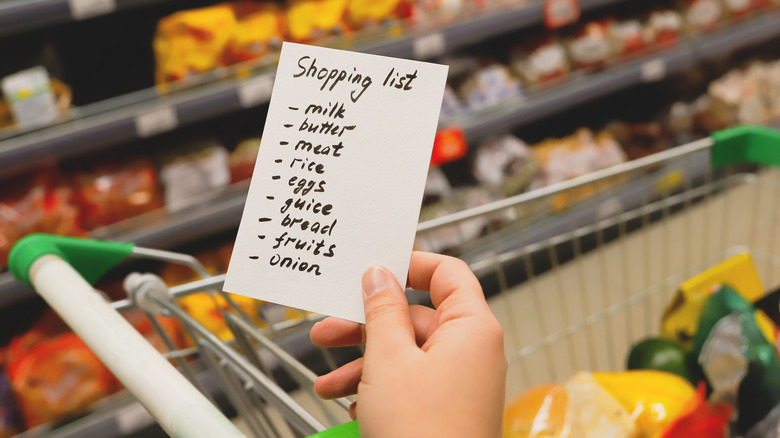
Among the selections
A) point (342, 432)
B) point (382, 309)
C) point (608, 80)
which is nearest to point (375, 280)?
point (382, 309)

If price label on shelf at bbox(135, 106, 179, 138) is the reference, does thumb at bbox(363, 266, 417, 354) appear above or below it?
below

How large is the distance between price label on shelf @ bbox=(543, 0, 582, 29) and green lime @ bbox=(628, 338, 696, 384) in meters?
1.52

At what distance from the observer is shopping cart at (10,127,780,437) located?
2.10ft

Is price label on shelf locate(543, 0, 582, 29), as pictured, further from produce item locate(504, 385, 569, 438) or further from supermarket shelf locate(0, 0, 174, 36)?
produce item locate(504, 385, 569, 438)

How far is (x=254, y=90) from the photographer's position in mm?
1872

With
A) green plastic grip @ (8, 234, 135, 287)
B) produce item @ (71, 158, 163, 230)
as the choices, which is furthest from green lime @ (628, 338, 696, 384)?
produce item @ (71, 158, 163, 230)

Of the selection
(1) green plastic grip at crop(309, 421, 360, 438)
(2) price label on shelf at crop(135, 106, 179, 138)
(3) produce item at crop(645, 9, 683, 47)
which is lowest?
(1) green plastic grip at crop(309, 421, 360, 438)

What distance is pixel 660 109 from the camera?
3141 millimetres

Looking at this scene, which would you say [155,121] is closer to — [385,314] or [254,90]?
[254,90]

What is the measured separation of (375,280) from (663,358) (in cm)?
91

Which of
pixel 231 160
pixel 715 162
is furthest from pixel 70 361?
pixel 715 162

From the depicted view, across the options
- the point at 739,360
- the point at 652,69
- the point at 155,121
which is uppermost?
the point at 155,121

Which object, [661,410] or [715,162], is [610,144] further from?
[661,410]

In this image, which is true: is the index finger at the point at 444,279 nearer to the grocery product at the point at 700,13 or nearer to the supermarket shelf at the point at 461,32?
the supermarket shelf at the point at 461,32
